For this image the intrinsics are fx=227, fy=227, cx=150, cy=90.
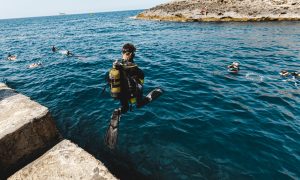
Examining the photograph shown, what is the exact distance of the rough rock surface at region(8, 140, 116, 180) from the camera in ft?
15.3

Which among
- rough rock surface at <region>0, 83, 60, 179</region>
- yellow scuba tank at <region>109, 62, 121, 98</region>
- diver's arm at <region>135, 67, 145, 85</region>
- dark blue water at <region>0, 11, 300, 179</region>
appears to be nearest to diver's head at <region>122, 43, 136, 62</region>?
diver's arm at <region>135, 67, 145, 85</region>

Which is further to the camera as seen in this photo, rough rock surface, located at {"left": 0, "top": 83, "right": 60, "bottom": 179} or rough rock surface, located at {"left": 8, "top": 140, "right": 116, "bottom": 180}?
rough rock surface, located at {"left": 0, "top": 83, "right": 60, "bottom": 179}

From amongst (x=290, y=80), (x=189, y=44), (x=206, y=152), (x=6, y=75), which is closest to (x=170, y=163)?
(x=206, y=152)

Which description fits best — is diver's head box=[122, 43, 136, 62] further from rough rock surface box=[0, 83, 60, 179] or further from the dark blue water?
the dark blue water

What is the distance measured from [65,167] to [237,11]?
171 ft

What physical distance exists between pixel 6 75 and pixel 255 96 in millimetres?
17629

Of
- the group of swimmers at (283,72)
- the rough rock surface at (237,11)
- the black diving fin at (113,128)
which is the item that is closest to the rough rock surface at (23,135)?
the black diving fin at (113,128)

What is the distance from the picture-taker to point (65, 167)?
16.0 feet

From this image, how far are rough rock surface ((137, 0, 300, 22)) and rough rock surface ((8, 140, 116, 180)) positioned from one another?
47.6 meters

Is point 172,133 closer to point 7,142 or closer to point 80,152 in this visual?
point 80,152

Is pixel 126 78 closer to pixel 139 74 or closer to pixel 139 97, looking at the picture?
pixel 139 74

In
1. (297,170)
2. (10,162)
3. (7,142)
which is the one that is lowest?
(297,170)

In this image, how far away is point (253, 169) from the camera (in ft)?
22.0

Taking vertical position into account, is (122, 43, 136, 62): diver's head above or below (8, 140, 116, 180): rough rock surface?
above
